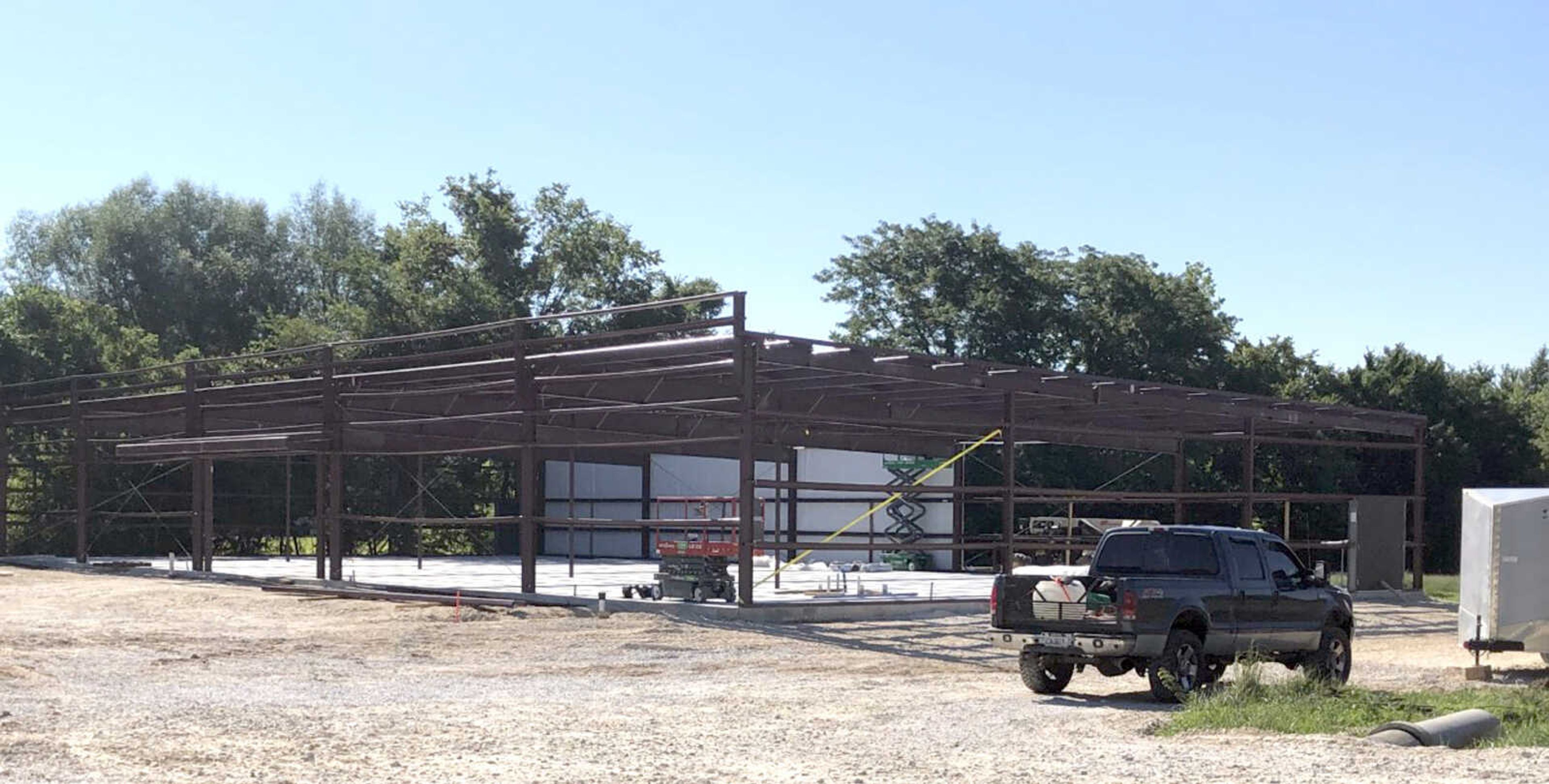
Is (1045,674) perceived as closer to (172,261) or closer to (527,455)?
(527,455)

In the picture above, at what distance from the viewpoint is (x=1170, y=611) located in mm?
15969

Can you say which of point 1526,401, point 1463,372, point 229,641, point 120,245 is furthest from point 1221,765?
point 120,245

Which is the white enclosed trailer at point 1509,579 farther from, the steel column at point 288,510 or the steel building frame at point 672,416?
the steel column at point 288,510

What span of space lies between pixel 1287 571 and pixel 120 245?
6959 centimetres

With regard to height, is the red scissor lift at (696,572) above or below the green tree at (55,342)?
below

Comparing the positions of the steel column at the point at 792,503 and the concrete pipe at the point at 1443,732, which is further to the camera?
the steel column at the point at 792,503

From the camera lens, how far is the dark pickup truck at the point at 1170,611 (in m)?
15.8

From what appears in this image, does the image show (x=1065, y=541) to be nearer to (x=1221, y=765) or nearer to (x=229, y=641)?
(x=229, y=641)

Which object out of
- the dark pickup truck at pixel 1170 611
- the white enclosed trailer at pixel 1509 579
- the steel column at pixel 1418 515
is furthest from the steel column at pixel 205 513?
the steel column at pixel 1418 515

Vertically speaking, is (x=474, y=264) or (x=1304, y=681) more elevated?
(x=474, y=264)

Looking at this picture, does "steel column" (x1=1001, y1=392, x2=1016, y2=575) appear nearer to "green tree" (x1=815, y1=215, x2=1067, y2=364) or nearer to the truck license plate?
the truck license plate

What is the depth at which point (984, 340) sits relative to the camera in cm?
6153

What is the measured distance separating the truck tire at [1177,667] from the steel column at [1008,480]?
11365 mm

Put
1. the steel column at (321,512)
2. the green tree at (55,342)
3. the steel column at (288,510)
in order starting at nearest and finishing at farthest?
the steel column at (321,512) → the steel column at (288,510) → the green tree at (55,342)
